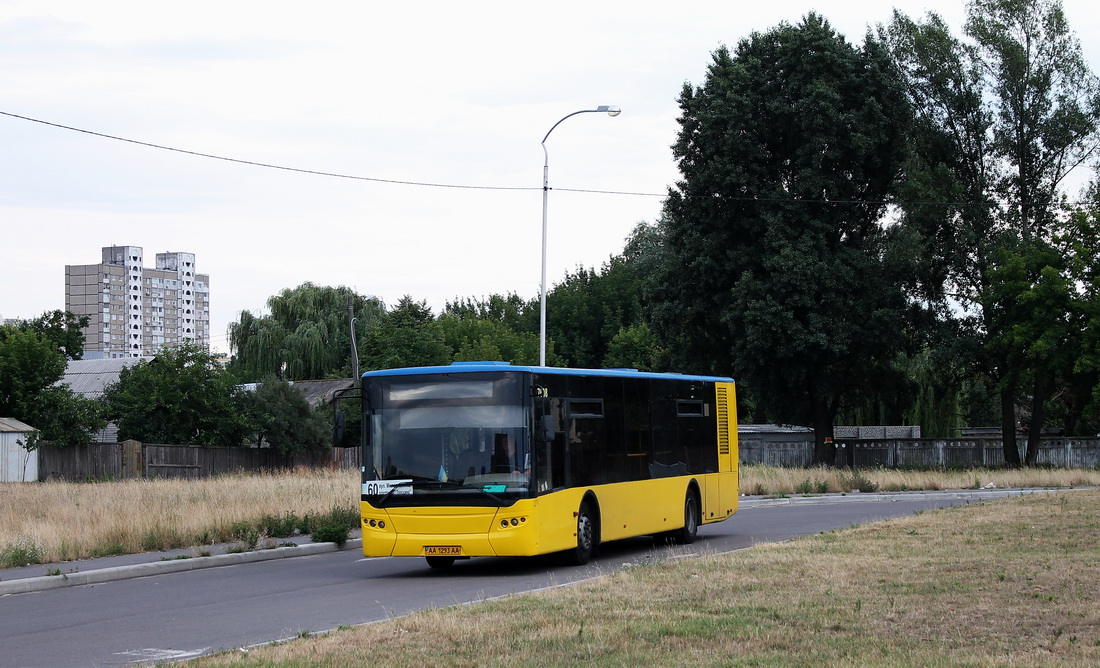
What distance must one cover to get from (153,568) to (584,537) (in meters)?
6.17

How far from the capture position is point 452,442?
16484mm

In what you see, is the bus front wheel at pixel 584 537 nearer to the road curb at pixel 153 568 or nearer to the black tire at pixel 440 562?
the black tire at pixel 440 562

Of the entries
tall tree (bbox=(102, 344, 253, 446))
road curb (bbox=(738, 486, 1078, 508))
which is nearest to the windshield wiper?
road curb (bbox=(738, 486, 1078, 508))

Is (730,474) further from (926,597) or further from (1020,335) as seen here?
(1020,335)

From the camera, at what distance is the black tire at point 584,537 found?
17531 millimetres

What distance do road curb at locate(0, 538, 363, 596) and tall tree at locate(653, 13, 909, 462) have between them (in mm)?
30058

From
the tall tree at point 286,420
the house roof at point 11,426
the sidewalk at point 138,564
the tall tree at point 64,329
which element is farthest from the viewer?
the tall tree at point 64,329

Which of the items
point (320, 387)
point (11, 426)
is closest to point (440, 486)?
point (11, 426)

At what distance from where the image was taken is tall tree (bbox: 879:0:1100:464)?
51094 mm

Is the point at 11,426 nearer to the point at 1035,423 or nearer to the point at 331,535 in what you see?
the point at 331,535

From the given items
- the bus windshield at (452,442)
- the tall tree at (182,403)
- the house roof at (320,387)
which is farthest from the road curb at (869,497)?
the house roof at (320,387)

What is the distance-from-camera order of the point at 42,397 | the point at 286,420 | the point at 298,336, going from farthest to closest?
the point at 298,336 < the point at 286,420 < the point at 42,397

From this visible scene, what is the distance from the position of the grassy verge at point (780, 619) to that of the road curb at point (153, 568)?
7.02 metres

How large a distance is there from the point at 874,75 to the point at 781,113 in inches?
160
